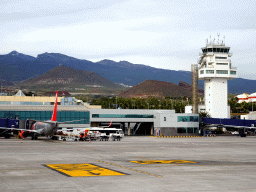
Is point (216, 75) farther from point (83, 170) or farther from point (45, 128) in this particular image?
point (83, 170)

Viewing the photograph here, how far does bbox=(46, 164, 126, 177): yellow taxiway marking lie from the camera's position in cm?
2842

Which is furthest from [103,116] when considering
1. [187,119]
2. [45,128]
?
[45,128]

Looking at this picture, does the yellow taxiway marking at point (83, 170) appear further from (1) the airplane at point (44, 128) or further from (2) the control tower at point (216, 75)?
(2) the control tower at point (216, 75)

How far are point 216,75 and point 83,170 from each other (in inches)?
4385

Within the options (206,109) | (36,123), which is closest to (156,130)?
(206,109)

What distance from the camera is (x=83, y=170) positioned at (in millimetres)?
30938

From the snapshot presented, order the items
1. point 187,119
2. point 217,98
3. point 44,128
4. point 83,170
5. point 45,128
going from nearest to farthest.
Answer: point 83,170
point 45,128
point 44,128
point 187,119
point 217,98

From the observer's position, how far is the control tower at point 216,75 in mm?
136125

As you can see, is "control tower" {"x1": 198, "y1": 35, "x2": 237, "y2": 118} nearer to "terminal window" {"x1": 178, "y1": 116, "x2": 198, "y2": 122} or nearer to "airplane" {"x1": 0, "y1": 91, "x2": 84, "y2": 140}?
"terminal window" {"x1": 178, "y1": 116, "x2": 198, "y2": 122}

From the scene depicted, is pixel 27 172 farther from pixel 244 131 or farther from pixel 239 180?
pixel 244 131

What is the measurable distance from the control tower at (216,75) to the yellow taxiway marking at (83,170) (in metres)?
108

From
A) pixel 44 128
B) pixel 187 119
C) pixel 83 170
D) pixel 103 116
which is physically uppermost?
pixel 103 116

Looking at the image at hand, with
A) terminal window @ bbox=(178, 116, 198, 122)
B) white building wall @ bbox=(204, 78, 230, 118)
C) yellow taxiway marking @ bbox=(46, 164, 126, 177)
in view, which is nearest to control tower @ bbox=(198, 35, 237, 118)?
white building wall @ bbox=(204, 78, 230, 118)

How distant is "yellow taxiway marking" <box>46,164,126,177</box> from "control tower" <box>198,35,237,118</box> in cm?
10775
